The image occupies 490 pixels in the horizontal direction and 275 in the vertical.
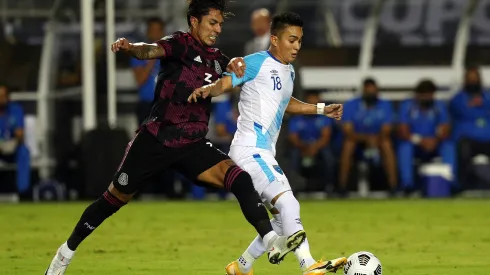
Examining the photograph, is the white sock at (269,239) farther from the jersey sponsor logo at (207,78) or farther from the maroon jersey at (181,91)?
the jersey sponsor logo at (207,78)

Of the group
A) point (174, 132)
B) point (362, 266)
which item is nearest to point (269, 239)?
point (362, 266)

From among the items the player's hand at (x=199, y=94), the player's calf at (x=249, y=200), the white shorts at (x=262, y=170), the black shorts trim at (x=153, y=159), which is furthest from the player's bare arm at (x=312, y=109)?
the player's hand at (x=199, y=94)

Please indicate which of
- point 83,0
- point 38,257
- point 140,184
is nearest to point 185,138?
point 140,184

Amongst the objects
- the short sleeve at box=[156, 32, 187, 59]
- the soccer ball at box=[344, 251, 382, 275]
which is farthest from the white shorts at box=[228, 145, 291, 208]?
the short sleeve at box=[156, 32, 187, 59]

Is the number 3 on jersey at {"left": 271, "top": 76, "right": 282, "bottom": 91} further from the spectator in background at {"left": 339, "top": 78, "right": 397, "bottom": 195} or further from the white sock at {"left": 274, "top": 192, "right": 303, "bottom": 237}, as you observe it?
the spectator in background at {"left": 339, "top": 78, "right": 397, "bottom": 195}

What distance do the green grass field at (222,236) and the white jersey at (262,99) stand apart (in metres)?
1.38

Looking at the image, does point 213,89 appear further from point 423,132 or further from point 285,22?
point 423,132

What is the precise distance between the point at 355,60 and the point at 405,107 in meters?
2.05

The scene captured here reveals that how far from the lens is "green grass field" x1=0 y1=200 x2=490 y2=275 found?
1053 centimetres

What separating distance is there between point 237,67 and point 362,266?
5.36 feet

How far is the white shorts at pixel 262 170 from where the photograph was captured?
29.1 feet

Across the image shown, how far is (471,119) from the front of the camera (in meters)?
20.0

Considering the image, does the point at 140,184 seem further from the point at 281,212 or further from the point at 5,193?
the point at 5,193

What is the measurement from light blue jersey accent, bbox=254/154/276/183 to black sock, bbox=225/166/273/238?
Answer: 15cm
